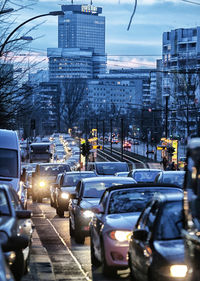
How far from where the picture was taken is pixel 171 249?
9664 millimetres

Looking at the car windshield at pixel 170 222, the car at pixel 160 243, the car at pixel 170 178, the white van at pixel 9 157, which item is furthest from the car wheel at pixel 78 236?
the car windshield at pixel 170 222

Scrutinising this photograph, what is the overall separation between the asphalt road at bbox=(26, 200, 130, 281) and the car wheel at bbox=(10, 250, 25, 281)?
0.85 metres

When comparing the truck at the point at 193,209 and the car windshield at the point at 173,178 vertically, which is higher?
the truck at the point at 193,209

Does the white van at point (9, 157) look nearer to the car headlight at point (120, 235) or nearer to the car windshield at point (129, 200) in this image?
the car windshield at point (129, 200)

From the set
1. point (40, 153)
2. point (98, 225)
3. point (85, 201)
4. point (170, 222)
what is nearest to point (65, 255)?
point (98, 225)

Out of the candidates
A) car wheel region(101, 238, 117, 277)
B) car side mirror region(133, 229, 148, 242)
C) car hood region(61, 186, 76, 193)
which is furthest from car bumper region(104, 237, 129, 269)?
car hood region(61, 186, 76, 193)

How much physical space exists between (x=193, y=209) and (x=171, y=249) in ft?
6.87

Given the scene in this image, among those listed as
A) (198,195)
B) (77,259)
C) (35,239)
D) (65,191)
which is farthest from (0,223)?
(65,191)

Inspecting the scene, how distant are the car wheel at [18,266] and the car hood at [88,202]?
7035mm

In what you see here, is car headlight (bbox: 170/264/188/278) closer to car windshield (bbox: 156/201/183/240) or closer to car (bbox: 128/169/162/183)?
car windshield (bbox: 156/201/183/240)

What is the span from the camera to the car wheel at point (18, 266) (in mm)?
11664

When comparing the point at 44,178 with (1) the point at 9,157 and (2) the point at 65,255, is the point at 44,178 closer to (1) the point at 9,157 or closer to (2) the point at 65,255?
(1) the point at 9,157

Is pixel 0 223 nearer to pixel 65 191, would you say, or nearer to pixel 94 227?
pixel 94 227

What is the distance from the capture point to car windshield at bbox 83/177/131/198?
19.9 meters
